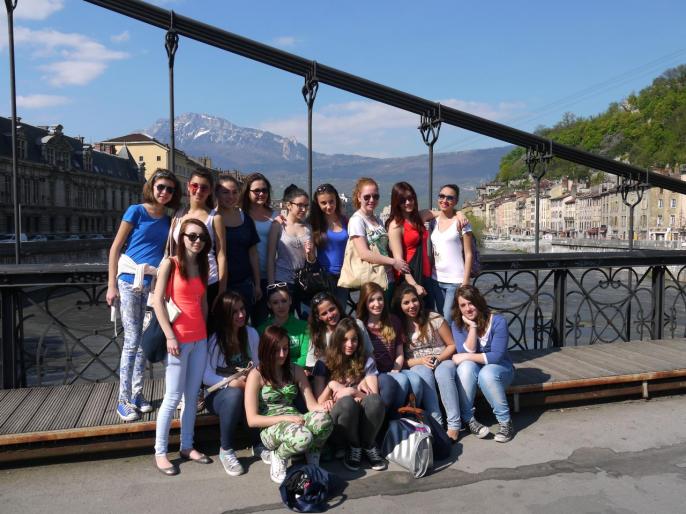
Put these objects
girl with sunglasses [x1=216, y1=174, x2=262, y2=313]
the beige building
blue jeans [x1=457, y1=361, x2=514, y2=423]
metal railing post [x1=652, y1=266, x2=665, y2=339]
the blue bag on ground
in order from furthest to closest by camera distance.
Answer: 1. the beige building
2. metal railing post [x1=652, y1=266, x2=665, y2=339]
3. blue jeans [x1=457, y1=361, x2=514, y2=423]
4. girl with sunglasses [x1=216, y1=174, x2=262, y2=313]
5. the blue bag on ground

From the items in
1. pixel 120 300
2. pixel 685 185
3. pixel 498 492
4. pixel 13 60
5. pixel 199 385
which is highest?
pixel 13 60

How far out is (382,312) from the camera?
4043mm

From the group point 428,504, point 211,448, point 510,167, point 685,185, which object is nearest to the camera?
point 428,504

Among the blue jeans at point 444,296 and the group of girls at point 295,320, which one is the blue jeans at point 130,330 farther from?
the blue jeans at point 444,296

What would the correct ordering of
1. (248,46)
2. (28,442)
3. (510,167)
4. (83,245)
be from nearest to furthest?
(28,442) → (248,46) → (83,245) → (510,167)

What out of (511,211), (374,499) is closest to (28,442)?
(374,499)

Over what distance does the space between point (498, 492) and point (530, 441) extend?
0.86 metres

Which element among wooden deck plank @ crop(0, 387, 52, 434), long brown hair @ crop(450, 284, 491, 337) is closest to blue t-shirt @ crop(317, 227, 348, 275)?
long brown hair @ crop(450, 284, 491, 337)

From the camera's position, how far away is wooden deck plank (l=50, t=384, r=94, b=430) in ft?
11.6

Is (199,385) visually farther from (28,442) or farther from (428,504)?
(428,504)

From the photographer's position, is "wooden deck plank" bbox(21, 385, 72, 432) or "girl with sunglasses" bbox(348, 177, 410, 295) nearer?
"wooden deck plank" bbox(21, 385, 72, 432)

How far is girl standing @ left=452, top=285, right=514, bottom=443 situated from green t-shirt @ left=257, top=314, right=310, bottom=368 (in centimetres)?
109

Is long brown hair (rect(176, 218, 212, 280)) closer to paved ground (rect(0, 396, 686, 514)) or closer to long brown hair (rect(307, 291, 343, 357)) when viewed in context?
long brown hair (rect(307, 291, 343, 357))

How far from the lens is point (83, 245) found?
41906 millimetres
